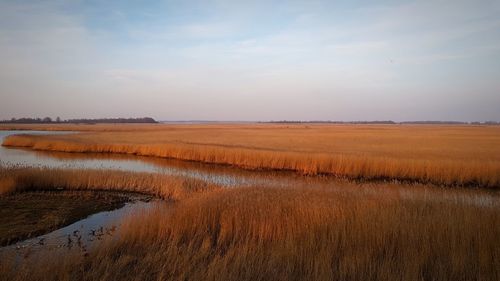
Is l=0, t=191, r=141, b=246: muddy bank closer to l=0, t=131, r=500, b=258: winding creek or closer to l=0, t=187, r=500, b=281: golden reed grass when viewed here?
l=0, t=131, r=500, b=258: winding creek

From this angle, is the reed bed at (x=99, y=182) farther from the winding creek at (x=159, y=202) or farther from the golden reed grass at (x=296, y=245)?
the golden reed grass at (x=296, y=245)

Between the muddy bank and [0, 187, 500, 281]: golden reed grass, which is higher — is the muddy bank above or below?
below

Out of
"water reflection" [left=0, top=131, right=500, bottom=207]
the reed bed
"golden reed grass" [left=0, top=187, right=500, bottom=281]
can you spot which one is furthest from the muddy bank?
"water reflection" [left=0, top=131, right=500, bottom=207]

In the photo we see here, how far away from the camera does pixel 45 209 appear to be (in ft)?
35.0

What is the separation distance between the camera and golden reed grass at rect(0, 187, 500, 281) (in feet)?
17.1

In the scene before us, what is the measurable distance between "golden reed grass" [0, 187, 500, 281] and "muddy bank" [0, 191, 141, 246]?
9.92 ft

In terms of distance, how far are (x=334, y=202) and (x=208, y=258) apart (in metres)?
4.13

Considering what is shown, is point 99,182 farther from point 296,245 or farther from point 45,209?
point 296,245

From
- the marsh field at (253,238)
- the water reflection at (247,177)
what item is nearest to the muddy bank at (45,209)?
the marsh field at (253,238)

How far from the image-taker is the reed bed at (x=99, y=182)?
13.5 meters

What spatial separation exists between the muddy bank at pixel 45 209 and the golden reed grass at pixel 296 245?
3022 millimetres

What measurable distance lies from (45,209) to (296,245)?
347 inches

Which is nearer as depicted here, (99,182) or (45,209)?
(45,209)

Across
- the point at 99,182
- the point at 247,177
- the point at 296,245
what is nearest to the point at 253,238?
the point at 296,245
